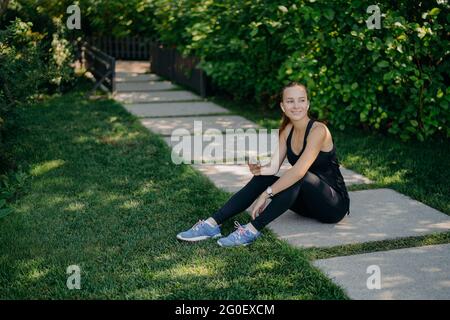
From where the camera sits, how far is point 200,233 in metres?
4.11

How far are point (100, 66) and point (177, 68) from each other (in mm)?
1398

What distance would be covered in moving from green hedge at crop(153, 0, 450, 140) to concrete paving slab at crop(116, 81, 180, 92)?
304cm

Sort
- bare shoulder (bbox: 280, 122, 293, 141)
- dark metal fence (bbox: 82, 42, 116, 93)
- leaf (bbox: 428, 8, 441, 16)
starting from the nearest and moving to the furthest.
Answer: bare shoulder (bbox: 280, 122, 293, 141) → leaf (bbox: 428, 8, 441, 16) → dark metal fence (bbox: 82, 42, 116, 93)

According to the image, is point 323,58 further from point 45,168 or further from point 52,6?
point 52,6

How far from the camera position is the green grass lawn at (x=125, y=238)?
11.2 feet

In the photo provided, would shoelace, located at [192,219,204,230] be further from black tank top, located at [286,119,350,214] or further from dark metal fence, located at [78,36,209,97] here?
dark metal fence, located at [78,36,209,97]

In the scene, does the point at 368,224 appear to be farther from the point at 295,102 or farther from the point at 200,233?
the point at 200,233

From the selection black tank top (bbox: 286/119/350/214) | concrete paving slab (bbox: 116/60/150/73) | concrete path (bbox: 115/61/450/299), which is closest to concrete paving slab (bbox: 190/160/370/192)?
concrete path (bbox: 115/61/450/299)

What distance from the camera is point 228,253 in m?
3.88

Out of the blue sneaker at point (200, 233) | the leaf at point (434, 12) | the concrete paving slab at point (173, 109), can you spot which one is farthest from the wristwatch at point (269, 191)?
the concrete paving slab at point (173, 109)

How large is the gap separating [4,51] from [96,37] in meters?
9.23

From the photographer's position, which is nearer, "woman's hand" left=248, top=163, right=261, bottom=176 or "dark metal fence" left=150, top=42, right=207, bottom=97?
"woman's hand" left=248, top=163, right=261, bottom=176

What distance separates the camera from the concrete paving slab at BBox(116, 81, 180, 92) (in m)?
10.7
